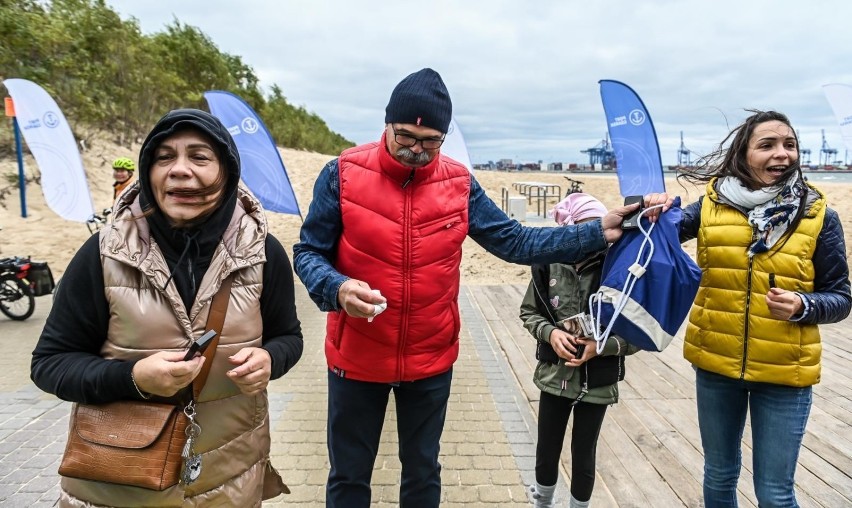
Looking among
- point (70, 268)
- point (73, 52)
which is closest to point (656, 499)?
point (70, 268)

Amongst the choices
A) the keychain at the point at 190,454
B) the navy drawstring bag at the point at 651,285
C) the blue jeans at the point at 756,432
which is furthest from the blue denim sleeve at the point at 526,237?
the keychain at the point at 190,454

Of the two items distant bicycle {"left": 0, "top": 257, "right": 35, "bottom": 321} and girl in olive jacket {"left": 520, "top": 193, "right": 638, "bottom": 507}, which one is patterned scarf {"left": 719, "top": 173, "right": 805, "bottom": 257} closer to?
girl in olive jacket {"left": 520, "top": 193, "right": 638, "bottom": 507}

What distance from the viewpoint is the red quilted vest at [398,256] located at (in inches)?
75.7

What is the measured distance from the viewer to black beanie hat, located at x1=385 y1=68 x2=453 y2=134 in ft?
5.98

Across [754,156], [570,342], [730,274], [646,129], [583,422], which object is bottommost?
[583,422]

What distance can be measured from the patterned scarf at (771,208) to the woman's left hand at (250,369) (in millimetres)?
1914

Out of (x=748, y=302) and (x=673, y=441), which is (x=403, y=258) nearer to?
(x=748, y=302)

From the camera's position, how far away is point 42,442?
11.4 ft

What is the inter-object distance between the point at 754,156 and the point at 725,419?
1.14 meters

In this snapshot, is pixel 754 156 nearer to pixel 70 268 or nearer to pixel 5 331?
pixel 70 268

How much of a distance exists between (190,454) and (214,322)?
1.30 ft

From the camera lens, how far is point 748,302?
205cm

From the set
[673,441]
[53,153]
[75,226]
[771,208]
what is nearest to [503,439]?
[673,441]

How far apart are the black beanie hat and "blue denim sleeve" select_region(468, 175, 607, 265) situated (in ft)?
1.27
